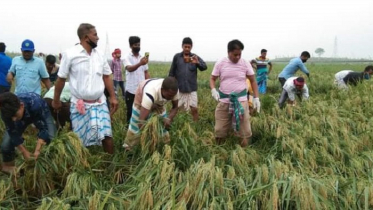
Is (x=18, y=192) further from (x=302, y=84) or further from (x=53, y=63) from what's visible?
(x=302, y=84)

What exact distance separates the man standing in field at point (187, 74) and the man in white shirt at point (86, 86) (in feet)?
6.27

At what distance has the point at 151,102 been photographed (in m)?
3.18

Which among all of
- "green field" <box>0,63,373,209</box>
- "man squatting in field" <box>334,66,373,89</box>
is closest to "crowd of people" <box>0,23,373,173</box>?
"green field" <box>0,63,373,209</box>

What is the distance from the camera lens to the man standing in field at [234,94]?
3.98m

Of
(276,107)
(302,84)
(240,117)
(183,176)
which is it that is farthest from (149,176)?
(302,84)

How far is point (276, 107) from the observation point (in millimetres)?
5309

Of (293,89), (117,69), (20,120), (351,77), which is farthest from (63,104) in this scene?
(351,77)

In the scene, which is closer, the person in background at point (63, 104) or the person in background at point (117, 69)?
the person in background at point (63, 104)

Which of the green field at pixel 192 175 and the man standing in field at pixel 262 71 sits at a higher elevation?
the man standing in field at pixel 262 71

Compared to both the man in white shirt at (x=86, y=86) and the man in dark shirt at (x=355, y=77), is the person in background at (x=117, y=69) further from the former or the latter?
the man in dark shirt at (x=355, y=77)

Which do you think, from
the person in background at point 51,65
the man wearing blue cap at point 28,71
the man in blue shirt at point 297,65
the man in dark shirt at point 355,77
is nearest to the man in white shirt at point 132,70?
the man wearing blue cap at point 28,71

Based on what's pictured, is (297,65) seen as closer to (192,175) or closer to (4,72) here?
(192,175)

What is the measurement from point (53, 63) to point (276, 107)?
418 centimetres

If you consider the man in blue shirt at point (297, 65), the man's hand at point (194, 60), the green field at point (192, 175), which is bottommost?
the green field at point (192, 175)
